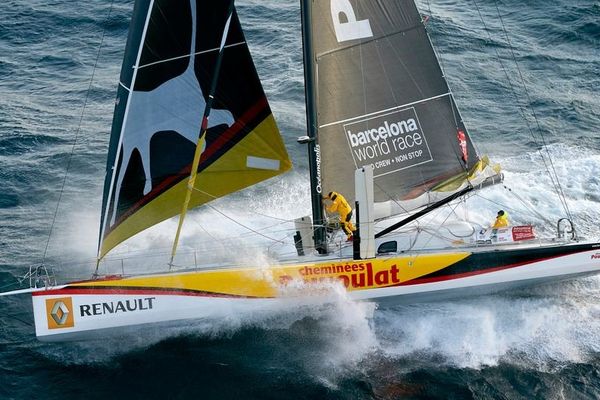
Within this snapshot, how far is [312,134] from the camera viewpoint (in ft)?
52.3

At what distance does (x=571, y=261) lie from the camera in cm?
1634

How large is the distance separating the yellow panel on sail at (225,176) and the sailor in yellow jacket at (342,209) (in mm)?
1010

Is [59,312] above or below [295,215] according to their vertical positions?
below

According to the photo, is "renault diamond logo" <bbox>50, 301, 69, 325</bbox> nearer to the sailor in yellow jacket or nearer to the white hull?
the white hull

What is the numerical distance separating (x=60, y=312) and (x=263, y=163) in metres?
4.31

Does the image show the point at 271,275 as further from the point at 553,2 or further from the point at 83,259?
the point at 553,2

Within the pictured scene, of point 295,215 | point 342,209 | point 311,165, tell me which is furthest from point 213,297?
point 295,215

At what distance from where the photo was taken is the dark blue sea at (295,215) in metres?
14.9

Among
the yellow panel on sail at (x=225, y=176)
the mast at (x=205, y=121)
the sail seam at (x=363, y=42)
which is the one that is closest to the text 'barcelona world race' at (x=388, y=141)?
the sail seam at (x=363, y=42)

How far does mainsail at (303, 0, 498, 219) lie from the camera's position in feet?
51.7

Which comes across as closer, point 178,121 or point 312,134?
point 178,121

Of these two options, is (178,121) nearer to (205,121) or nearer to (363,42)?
(205,121)

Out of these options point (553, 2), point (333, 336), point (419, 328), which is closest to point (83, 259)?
point (333, 336)

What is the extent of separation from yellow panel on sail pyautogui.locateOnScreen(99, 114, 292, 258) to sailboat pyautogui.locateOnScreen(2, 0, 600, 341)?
0.02 m
